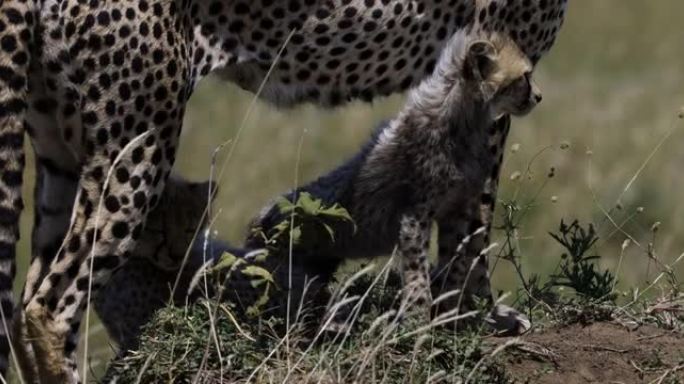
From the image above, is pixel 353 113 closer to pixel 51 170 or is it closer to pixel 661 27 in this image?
pixel 661 27

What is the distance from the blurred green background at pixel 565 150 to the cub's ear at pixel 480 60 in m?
3.21

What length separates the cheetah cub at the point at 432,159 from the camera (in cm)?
637

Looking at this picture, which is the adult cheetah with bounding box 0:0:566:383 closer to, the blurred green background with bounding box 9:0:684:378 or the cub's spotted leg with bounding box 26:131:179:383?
the cub's spotted leg with bounding box 26:131:179:383

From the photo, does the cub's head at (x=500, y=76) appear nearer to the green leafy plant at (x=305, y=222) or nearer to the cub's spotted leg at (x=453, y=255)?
the cub's spotted leg at (x=453, y=255)

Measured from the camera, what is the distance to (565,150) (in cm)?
989

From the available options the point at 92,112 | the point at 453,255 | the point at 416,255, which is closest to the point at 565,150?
the point at 453,255

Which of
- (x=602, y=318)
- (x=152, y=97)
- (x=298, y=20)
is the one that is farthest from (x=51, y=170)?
(x=602, y=318)

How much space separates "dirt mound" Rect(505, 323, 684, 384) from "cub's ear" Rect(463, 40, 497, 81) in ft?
2.97

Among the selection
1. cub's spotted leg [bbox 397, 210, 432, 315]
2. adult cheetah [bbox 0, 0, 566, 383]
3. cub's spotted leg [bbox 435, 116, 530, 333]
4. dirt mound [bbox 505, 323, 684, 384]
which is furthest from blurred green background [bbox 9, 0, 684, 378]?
dirt mound [bbox 505, 323, 684, 384]

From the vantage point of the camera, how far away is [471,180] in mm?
6484

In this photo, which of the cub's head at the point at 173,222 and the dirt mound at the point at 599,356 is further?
the cub's head at the point at 173,222

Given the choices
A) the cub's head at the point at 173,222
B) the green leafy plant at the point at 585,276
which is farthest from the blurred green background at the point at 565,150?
the green leafy plant at the point at 585,276

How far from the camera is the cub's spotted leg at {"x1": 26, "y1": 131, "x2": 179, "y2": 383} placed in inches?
228

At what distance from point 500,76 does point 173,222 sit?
1224 mm
